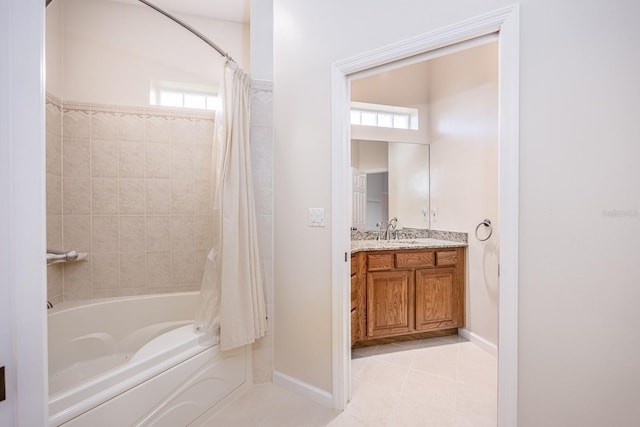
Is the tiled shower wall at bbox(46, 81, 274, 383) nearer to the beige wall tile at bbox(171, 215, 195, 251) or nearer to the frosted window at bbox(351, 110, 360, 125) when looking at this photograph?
the beige wall tile at bbox(171, 215, 195, 251)

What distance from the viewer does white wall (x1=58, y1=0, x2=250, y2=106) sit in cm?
208

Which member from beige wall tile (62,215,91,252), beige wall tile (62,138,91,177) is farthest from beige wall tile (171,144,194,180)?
beige wall tile (62,215,91,252)

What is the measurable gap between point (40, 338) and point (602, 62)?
191cm

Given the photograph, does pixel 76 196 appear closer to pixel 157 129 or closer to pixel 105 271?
pixel 105 271

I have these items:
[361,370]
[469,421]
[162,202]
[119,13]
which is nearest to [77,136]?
[162,202]

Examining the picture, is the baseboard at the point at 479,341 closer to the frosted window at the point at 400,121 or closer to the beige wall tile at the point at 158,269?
the frosted window at the point at 400,121

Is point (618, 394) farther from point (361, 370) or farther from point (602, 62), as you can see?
point (361, 370)

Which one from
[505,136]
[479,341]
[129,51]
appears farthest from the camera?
[479,341]

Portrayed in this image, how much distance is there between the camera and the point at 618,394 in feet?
3.53

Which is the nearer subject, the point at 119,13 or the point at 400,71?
the point at 119,13

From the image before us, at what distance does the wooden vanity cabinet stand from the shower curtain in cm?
93

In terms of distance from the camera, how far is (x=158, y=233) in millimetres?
2361

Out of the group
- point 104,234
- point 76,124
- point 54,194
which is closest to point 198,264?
point 104,234

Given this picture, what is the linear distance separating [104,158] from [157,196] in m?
0.44
